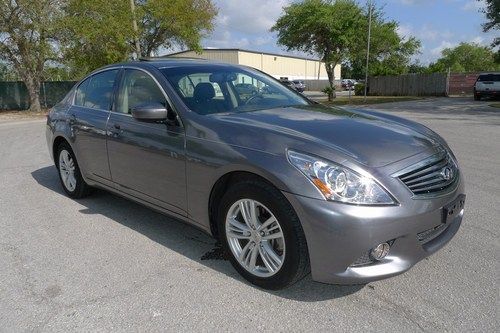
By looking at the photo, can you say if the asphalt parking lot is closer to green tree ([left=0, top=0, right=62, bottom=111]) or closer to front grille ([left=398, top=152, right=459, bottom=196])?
front grille ([left=398, top=152, right=459, bottom=196])

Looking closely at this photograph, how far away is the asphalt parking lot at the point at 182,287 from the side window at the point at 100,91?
4.02ft

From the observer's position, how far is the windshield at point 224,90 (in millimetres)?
3678

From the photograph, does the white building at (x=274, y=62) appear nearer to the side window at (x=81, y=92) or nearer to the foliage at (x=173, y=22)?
the foliage at (x=173, y=22)

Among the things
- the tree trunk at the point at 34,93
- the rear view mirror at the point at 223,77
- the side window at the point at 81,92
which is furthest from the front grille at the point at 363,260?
the tree trunk at the point at 34,93

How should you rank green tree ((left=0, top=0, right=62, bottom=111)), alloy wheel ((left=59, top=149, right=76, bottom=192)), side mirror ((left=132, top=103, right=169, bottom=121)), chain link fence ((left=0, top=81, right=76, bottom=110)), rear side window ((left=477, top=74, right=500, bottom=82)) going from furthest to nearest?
chain link fence ((left=0, top=81, right=76, bottom=110)), rear side window ((left=477, top=74, right=500, bottom=82)), green tree ((left=0, top=0, right=62, bottom=111)), alloy wheel ((left=59, top=149, right=76, bottom=192)), side mirror ((left=132, top=103, right=169, bottom=121))

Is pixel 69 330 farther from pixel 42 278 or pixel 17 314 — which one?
pixel 42 278

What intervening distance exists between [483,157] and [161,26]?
22.9 metres

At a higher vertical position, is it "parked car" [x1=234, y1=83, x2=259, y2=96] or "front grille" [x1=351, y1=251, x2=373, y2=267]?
"parked car" [x1=234, y1=83, x2=259, y2=96]

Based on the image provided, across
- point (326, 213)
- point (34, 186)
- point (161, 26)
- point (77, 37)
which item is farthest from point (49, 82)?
point (326, 213)

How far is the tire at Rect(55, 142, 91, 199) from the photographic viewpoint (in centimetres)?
514

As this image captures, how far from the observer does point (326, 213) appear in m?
2.57

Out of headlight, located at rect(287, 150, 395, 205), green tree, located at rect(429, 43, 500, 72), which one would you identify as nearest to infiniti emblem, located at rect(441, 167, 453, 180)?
headlight, located at rect(287, 150, 395, 205)

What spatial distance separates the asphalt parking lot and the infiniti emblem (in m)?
0.74

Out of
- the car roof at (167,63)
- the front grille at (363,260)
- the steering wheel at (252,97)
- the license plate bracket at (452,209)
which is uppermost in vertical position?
the car roof at (167,63)
